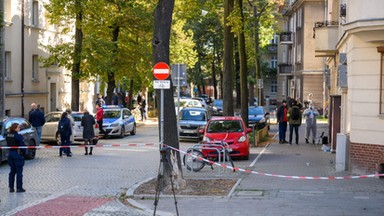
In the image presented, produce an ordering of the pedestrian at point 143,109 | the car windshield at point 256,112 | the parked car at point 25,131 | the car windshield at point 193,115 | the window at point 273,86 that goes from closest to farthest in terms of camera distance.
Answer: the parked car at point 25,131 < the car windshield at point 193,115 < the car windshield at point 256,112 < the pedestrian at point 143,109 < the window at point 273,86

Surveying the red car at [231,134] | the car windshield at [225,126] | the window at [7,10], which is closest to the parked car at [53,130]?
the car windshield at [225,126]

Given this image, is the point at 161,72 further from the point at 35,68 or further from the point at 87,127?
the point at 35,68

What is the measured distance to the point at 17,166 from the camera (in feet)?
47.0

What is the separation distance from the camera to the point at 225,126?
22.4 meters

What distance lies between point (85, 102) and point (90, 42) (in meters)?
15.7

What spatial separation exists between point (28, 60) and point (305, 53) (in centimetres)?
2750

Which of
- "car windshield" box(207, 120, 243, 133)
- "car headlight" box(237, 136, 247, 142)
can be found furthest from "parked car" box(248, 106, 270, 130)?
"car headlight" box(237, 136, 247, 142)

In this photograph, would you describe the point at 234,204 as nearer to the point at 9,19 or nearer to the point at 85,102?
the point at 9,19

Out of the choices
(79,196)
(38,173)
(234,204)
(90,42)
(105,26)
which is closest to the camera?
(234,204)

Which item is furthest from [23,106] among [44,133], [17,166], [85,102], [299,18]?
[299,18]

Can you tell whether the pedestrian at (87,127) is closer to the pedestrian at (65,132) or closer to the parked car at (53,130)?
the pedestrian at (65,132)

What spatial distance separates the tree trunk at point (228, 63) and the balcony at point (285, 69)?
129ft

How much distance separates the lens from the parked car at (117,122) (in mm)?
31094

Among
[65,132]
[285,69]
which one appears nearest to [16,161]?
[65,132]
